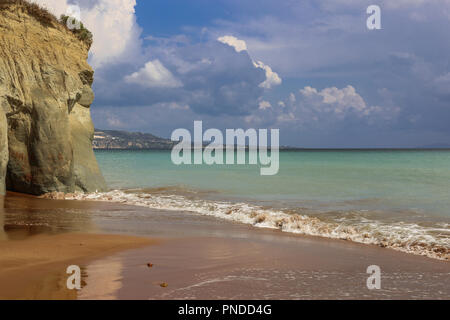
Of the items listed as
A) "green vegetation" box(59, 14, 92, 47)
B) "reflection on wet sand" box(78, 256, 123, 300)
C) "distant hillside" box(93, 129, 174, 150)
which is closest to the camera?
"reflection on wet sand" box(78, 256, 123, 300)

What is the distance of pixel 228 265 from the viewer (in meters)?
5.93

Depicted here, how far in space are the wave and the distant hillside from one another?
135 meters

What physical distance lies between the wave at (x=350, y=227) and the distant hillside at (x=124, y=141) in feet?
442

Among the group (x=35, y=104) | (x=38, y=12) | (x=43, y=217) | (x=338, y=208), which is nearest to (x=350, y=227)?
(x=338, y=208)

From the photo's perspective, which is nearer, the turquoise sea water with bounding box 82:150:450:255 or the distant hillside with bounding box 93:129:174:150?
the turquoise sea water with bounding box 82:150:450:255

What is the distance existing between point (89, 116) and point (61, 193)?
5.03 meters

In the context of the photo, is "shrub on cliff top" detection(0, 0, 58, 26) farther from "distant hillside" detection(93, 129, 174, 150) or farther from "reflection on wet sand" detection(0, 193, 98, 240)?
"distant hillside" detection(93, 129, 174, 150)

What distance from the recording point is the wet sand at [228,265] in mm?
4727

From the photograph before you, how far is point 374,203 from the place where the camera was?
1521cm

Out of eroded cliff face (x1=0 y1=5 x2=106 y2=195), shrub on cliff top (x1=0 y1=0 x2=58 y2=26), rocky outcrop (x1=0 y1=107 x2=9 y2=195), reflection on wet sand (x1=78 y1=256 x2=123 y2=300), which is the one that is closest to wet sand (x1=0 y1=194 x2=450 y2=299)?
reflection on wet sand (x1=78 y1=256 x2=123 y2=300)

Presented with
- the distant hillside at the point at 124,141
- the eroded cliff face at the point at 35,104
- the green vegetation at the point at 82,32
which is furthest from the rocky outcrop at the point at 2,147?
the distant hillside at the point at 124,141

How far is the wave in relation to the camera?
824 cm

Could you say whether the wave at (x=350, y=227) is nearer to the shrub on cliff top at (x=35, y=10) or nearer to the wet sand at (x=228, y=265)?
the wet sand at (x=228, y=265)
